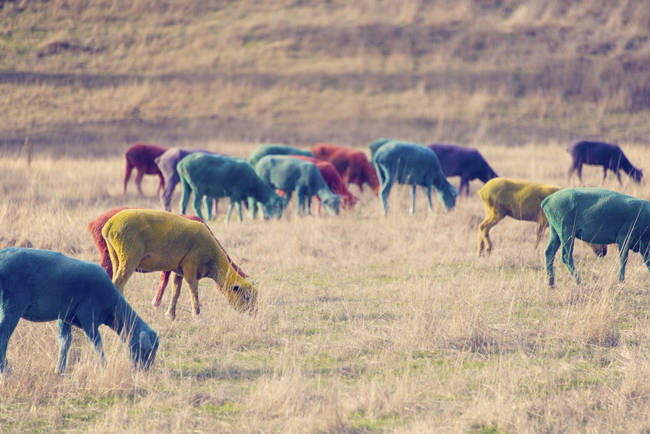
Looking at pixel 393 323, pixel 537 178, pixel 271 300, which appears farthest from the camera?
pixel 537 178

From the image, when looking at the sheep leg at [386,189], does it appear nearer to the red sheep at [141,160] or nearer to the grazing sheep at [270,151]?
the grazing sheep at [270,151]

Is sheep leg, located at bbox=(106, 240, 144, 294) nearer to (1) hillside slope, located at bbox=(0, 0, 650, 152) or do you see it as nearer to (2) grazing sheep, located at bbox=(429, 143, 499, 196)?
(2) grazing sheep, located at bbox=(429, 143, 499, 196)

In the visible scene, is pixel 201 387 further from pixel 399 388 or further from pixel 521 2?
pixel 521 2

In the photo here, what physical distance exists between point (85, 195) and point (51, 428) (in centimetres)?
1230

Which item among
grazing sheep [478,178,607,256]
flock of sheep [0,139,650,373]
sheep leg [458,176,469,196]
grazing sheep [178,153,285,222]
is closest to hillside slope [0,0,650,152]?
sheep leg [458,176,469,196]

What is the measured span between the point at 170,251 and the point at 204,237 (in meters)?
0.39

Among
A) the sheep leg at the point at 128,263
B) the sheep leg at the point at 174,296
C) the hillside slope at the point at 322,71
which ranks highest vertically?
the hillside slope at the point at 322,71

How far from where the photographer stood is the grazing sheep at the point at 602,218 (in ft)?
27.3

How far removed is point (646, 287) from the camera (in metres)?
9.20

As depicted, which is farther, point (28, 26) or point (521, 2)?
point (521, 2)

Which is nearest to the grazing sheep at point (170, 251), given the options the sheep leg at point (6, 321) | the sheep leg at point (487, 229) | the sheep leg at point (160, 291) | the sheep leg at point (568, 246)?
the sheep leg at point (160, 291)

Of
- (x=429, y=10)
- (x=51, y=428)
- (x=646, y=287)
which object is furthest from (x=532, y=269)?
(x=429, y=10)

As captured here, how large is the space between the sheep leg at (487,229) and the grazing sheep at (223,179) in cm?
451

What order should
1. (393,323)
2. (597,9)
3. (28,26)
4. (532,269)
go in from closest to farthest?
(393,323) < (532,269) < (28,26) < (597,9)
